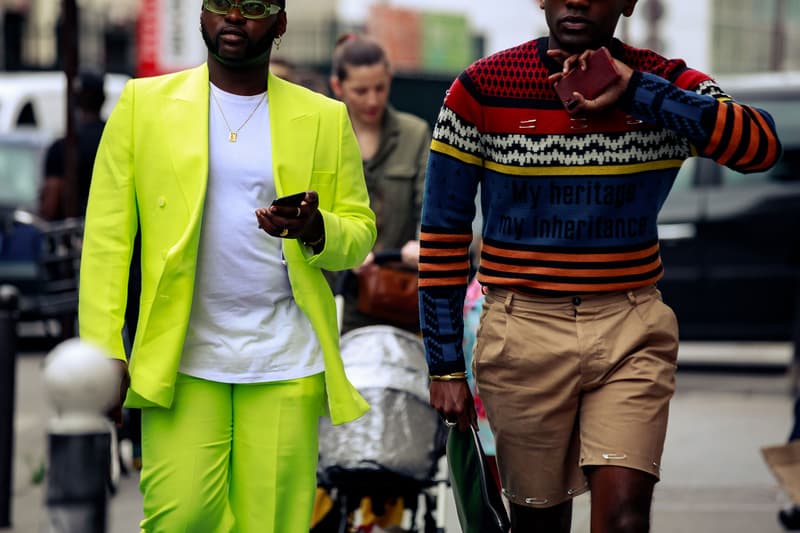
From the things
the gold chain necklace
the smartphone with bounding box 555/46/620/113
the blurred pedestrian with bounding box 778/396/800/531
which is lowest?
the blurred pedestrian with bounding box 778/396/800/531

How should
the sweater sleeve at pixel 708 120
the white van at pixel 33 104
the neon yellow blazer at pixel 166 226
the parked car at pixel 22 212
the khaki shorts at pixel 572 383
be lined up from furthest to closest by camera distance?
the white van at pixel 33 104 → the parked car at pixel 22 212 → the neon yellow blazer at pixel 166 226 → the khaki shorts at pixel 572 383 → the sweater sleeve at pixel 708 120

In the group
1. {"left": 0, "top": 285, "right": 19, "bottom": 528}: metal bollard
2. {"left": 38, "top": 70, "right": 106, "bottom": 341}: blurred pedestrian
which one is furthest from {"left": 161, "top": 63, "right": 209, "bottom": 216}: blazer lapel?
{"left": 38, "top": 70, "right": 106, "bottom": 341}: blurred pedestrian

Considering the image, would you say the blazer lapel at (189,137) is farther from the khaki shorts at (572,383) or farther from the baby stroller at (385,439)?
the baby stroller at (385,439)

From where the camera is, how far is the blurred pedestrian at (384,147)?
580 cm

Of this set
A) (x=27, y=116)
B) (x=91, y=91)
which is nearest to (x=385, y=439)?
(x=91, y=91)

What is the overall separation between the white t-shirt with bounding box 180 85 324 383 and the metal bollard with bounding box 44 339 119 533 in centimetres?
146

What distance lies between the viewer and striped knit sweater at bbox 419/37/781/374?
3857mm

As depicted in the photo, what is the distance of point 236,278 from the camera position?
13.2ft

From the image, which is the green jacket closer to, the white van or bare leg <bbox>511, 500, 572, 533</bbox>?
Result: bare leg <bbox>511, 500, 572, 533</bbox>

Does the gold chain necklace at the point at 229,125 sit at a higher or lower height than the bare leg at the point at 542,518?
higher

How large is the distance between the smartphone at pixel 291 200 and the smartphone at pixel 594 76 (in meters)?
0.68

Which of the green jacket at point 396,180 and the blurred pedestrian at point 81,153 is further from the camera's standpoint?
the blurred pedestrian at point 81,153

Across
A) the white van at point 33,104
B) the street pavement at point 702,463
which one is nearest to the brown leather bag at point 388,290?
the street pavement at point 702,463

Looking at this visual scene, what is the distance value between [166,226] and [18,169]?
Result: 10.3 meters
